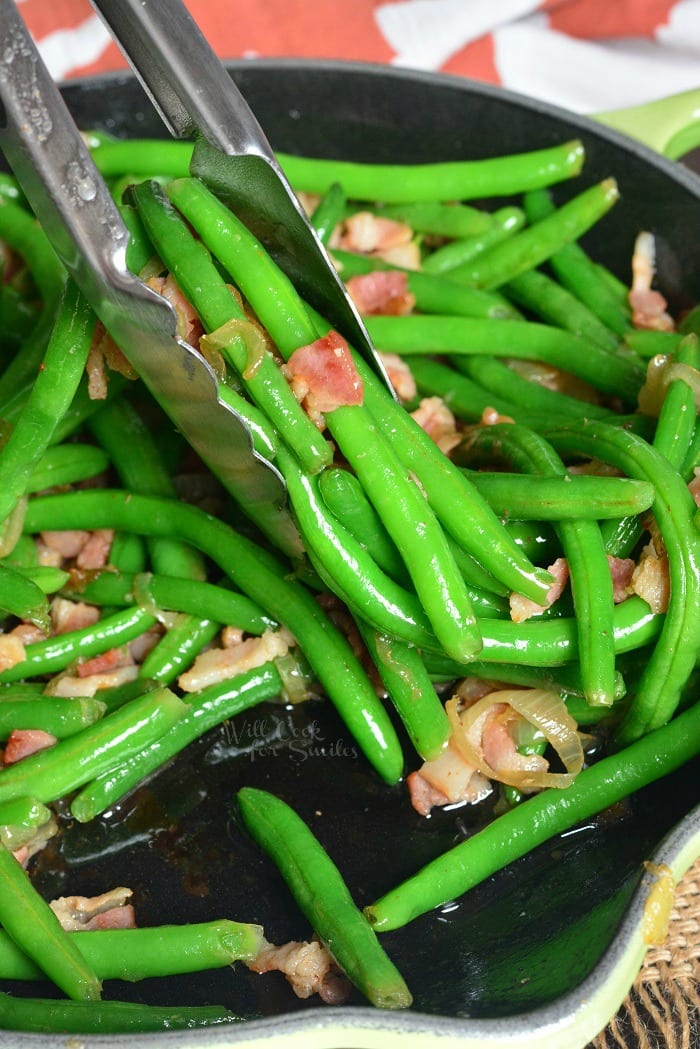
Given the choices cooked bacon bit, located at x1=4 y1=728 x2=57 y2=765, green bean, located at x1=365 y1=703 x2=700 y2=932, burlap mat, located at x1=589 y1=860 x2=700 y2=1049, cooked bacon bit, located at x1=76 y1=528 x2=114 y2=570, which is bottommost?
burlap mat, located at x1=589 y1=860 x2=700 y2=1049

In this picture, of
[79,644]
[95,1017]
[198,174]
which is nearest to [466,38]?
[198,174]

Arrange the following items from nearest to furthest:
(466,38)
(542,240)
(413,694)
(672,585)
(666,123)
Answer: (672,585) → (413,694) → (542,240) → (666,123) → (466,38)

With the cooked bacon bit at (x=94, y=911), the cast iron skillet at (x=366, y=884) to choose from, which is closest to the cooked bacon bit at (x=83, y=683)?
the cast iron skillet at (x=366, y=884)

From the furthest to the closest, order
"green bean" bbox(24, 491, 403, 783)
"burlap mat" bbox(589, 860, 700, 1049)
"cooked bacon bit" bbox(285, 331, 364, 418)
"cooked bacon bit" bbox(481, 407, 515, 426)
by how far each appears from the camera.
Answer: "cooked bacon bit" bbox(481, 407, 515, 426) → "green bean" bbox(24, 491, 403, 783) → "burlap mat" bbox(589, 860, 700, 1049) → "cooked bacon bit" bbox(285, 331, 364, 418)

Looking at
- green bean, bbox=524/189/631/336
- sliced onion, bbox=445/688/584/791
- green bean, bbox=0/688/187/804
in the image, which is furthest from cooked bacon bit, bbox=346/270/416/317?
green bean, bbox=0/688/187/804

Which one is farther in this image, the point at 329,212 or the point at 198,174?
the point at 329,212

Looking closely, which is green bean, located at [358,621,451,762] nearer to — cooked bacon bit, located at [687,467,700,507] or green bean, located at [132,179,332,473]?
green bean, located at [132,179,332,473]

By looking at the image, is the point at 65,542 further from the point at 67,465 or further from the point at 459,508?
the point at 459,508

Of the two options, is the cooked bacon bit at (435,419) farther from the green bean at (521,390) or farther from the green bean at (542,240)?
the green bean at (542,240)
